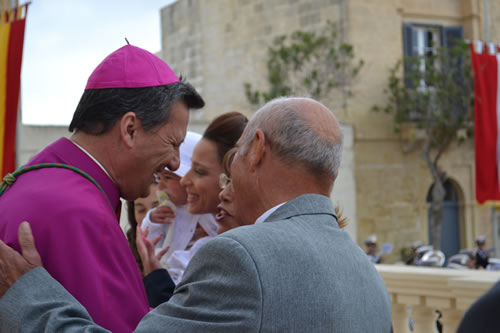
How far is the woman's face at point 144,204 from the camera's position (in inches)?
158

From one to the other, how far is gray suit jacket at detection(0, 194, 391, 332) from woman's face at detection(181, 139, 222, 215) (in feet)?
4.99

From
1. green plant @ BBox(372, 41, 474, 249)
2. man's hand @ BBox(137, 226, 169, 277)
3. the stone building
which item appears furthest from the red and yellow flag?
green plant @ BBox(372, 41, 474, 249)

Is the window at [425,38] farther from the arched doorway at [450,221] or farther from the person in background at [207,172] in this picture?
the person in background at [207,172]

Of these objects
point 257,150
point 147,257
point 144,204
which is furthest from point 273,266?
point 144,204

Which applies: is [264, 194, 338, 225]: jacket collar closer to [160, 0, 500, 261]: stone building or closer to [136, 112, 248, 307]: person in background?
[136, 112, 248, 307]: person in background

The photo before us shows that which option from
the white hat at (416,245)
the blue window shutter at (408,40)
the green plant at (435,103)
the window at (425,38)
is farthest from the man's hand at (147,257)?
the blue window shutter at (408,40)

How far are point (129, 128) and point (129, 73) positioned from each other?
0.17 metres

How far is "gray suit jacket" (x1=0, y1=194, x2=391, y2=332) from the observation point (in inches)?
61.1

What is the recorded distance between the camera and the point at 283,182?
6.12 feet

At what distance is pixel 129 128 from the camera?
6.71 ft

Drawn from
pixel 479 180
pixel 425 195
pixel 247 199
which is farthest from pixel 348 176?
pixel 247 199

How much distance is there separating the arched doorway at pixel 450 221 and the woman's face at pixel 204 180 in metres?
15.8

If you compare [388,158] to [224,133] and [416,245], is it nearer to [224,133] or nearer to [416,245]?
[416,245]

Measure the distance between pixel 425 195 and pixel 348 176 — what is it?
2852 mm
